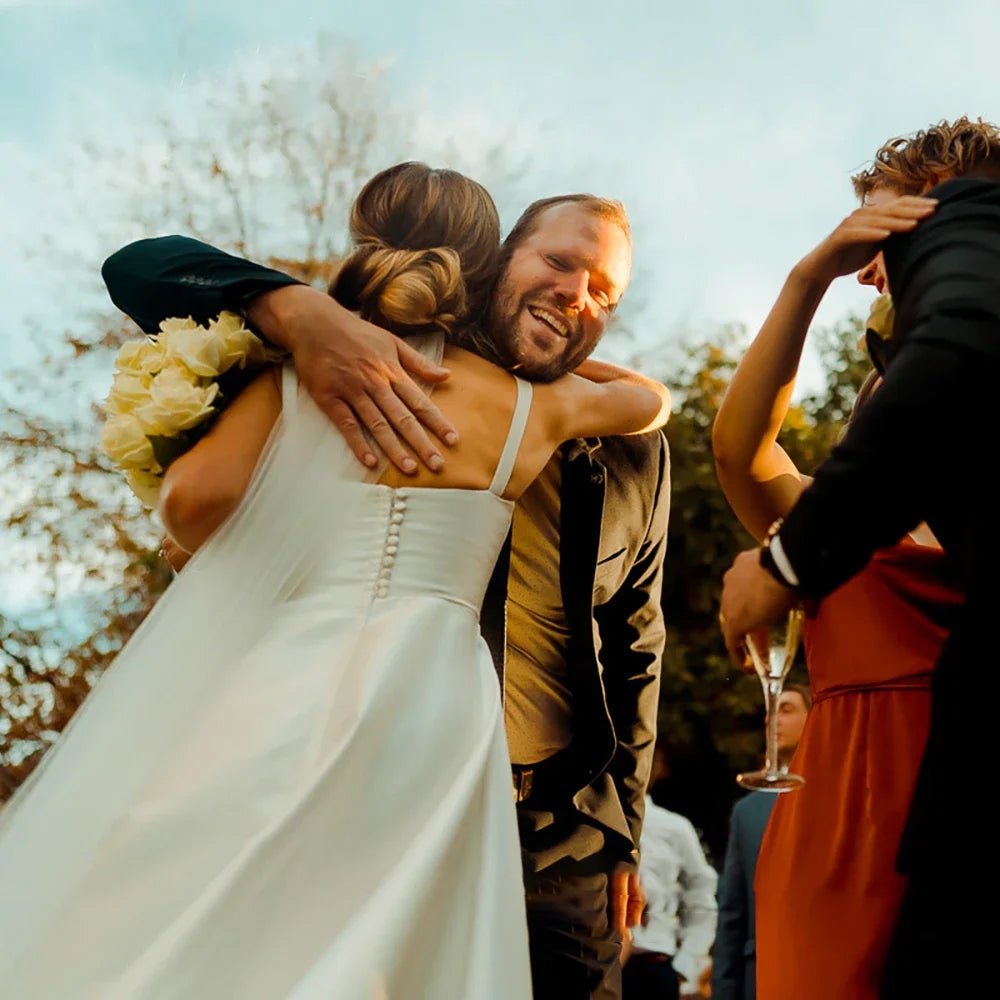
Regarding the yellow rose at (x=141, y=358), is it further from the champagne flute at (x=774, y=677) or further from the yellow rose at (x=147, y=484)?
the champagne flute at (x=774, y=677)

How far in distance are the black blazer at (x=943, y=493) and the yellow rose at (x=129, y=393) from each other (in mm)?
1468

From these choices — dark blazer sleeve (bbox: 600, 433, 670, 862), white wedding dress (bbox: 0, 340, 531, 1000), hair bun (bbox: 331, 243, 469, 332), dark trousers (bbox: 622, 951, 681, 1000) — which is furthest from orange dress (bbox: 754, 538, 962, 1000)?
dark trousers (bbox: 622, 951, 681, 1000)

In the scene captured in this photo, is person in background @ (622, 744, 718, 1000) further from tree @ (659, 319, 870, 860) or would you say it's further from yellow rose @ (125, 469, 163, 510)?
tree @ (659, 319, 870, 860)

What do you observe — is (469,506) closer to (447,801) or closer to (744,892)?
(447,801)

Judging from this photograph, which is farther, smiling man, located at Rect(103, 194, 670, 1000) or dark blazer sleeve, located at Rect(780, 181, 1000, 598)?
smiling man, located at Rect(103, 194, 670, 1000)

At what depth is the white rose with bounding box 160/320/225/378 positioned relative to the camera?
2.80 meters

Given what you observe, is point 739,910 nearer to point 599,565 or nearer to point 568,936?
point 568,936

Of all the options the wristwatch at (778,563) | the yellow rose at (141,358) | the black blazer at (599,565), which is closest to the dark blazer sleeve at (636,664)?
the black blazer at (599,565)

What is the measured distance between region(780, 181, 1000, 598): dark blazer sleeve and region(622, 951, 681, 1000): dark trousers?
373 centimetres

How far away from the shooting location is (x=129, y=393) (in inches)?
113

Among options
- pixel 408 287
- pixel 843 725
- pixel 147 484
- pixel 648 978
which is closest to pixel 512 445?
pixel 408 287

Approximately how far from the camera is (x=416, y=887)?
2.32m

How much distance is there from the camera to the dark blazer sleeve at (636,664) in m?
3.35

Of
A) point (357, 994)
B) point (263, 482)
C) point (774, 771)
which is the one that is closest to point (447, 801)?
point (357, 994)
